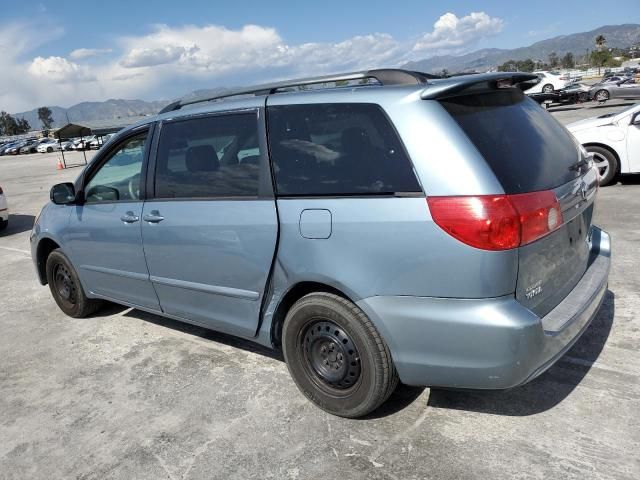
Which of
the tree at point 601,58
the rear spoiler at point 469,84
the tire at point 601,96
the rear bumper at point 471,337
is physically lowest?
the rear bumper at point 471,337

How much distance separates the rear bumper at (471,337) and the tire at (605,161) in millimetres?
6783

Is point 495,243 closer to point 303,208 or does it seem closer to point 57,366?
point 303,208

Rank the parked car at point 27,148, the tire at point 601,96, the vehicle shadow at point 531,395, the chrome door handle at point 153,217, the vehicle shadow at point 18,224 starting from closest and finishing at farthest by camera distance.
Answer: the vehicle shadow at point 531,395 < the chrome door handle at point 153,217 < the vehicle shadow at point 18,224 < the tire at point 601,96 < the parked car at point 27,148

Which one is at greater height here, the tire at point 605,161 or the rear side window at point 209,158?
the rear side window at point 209,158

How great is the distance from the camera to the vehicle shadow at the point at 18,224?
10.2 m

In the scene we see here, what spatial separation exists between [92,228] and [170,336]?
3.56 feet

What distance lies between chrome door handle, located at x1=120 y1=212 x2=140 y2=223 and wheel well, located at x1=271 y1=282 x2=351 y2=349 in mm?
1381

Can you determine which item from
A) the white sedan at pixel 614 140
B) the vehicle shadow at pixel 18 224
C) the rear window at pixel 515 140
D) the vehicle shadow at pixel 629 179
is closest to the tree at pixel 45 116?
the vehicle shadow at pixel 18 224

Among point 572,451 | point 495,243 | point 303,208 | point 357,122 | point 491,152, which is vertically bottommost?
point 572,451

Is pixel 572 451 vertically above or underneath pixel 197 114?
underneath

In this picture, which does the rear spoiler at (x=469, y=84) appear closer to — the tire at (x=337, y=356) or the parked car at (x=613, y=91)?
the tire at (x=337, y=356)

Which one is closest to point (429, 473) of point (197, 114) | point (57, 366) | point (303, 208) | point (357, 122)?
point (303, 208)

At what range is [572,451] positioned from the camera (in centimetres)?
255

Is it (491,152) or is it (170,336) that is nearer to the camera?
(491,152)
